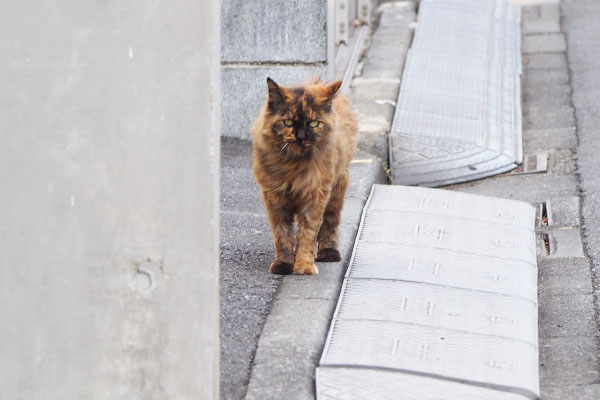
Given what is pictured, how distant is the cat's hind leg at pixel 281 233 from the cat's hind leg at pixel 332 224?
0.85 feet

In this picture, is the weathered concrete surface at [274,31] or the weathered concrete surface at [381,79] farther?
the weathered concrete surface at [274,31]

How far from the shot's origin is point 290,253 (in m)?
4.79

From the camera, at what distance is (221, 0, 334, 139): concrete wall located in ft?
24.3

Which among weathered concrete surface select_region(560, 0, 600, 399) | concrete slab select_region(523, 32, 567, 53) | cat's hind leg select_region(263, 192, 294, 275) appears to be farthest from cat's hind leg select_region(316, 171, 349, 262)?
concrete slab select_region(523, 32, 567, 53)

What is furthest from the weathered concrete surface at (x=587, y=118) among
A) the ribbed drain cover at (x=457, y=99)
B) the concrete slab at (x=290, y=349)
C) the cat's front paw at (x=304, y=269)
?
the cat's front paw at (x=304, y=269)

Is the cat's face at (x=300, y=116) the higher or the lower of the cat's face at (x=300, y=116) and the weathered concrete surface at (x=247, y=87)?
the higher

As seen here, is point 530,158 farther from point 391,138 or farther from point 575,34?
point 575,34

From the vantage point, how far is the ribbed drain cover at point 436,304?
11.9 ft

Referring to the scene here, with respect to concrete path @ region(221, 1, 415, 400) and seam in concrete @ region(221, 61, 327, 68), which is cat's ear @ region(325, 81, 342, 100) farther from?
seam in concrete @ region(221, 61, 327, 68)

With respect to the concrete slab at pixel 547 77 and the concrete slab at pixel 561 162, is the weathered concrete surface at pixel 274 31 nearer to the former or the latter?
the concrete slab at pixel 561 162

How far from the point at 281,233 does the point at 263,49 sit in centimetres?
309

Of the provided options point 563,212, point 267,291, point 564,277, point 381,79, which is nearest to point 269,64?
point 381,79

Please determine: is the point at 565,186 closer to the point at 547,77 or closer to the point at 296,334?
the point at 547,77

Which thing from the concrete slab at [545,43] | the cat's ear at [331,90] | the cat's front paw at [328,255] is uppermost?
the cat's ear at [331,90]
